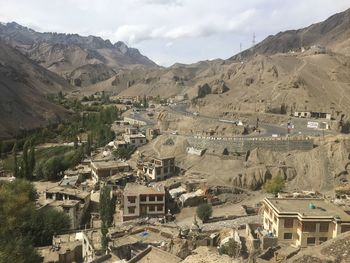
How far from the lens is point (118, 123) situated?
85.1 metres

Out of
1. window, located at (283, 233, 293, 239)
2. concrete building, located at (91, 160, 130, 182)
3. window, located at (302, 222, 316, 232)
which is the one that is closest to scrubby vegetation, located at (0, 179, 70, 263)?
concrete building, located at (91, 160, 130, 182)

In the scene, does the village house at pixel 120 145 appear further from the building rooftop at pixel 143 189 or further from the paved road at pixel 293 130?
the building rooftop at pixel 143 189

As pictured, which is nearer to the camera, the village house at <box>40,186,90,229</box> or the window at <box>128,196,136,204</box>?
the village house at <box>40,186,90,229</box>

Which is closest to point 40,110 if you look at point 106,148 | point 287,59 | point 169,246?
point 106,148

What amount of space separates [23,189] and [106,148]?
26.8 m

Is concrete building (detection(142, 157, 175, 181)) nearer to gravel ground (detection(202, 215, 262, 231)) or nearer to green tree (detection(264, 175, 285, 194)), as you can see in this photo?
green tree (detection(264, 175, 285, 194))

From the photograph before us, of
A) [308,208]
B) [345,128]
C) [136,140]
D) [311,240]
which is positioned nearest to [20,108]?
[136,140]

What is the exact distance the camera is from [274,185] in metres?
44.0

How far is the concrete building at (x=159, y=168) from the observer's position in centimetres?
4772

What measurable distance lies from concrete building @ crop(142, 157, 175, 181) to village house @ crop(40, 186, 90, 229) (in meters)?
8.69

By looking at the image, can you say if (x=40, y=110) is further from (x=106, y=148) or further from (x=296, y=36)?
(x=296, y=36)

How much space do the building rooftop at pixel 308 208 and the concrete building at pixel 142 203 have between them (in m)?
12.2

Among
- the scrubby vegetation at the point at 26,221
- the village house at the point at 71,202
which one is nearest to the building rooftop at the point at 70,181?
the village house at the point at 71,202

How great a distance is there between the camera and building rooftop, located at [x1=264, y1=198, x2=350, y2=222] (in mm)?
26672
